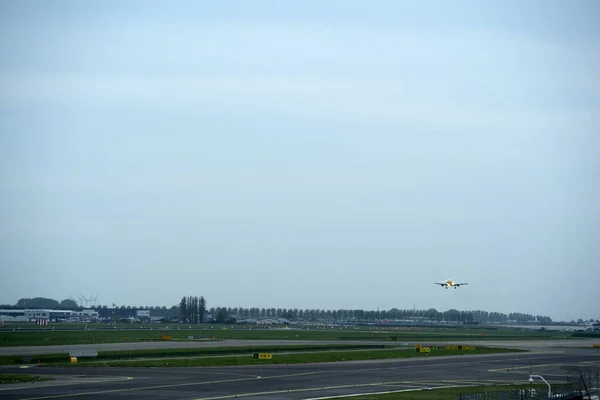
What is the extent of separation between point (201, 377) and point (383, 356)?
45.1 metres

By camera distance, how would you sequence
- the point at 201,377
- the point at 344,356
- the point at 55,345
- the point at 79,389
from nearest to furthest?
the point at 79,389 → the point at 201,377 → the point at 344,356 → the point at 55,345

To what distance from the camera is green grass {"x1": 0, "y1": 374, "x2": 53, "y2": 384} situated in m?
68.1

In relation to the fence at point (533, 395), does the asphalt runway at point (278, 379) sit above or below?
below

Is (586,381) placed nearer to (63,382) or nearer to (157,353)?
(63,382)

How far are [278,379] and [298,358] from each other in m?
28.0

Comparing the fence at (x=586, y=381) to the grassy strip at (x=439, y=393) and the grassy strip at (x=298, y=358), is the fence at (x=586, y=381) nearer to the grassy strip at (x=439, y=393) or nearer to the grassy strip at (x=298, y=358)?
the grassy strip at (x=439, y=393)

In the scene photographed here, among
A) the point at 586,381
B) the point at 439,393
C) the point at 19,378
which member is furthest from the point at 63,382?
the point at 586,381

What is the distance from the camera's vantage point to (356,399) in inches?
2329

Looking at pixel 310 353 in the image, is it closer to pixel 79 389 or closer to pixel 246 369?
pixel 246 369

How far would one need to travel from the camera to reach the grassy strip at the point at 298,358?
Result: 89625 millimetres

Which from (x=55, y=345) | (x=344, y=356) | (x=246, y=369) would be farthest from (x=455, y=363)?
(x=55, y=345)

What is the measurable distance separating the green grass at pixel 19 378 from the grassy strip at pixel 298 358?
15.8m

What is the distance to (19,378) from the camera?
7000cm

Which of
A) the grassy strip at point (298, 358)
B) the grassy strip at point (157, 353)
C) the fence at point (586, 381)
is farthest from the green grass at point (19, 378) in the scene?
the fence at point (586, 381)
